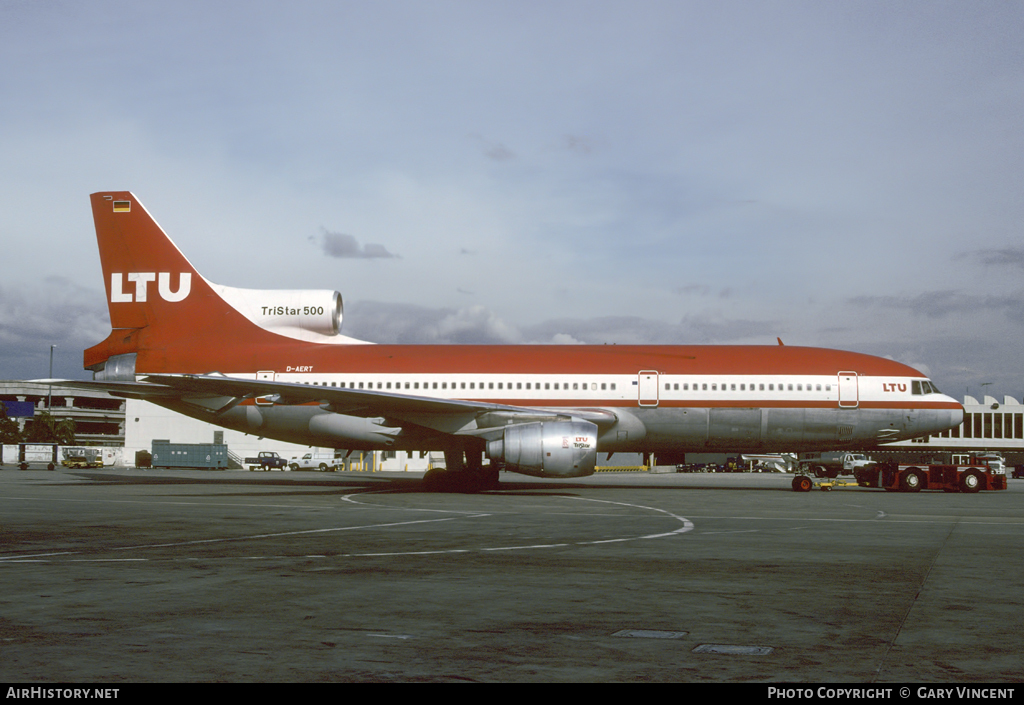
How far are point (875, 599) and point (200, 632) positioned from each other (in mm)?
5951

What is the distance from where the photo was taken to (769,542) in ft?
43.4

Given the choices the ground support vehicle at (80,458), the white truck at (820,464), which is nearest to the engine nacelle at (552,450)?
the white truck at (820,464)

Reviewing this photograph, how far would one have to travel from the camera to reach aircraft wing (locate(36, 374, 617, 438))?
2336 cm

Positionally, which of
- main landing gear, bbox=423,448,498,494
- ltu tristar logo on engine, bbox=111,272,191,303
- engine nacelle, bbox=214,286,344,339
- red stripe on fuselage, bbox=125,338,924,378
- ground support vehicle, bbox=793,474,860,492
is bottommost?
ground support vehicle, bbox=793,474,860,492

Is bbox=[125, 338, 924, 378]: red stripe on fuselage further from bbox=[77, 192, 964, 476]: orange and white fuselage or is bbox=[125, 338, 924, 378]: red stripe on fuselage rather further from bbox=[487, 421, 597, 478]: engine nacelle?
bbox=[487, 421, 597, 478]: engine nacelle

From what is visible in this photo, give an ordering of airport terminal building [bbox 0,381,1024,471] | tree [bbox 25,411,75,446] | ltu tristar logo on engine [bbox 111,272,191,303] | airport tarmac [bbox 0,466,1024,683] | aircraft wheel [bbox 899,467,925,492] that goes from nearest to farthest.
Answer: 1. airport tarmac [bbox 0,466,1024,683]
2. ltu tristar logo on engine [bbox 111,272,191,303]
3. aircraft wheel [bbox 899,467,925,492]
4. airport terminal building [bbox 0,381,1024,471]
5. tree [bbox 25,411,75,446]

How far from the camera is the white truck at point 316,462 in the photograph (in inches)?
2621

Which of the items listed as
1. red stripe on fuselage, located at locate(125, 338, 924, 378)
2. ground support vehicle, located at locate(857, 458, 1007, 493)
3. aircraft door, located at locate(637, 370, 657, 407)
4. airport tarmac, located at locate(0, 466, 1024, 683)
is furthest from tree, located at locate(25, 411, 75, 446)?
airport tarmac, located at locate(0, 466, 1024, 683)

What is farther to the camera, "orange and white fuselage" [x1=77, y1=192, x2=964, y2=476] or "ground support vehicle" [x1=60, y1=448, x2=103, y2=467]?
"ground support vehicle" [x1=60, y1=448, x2=103, y2=467]

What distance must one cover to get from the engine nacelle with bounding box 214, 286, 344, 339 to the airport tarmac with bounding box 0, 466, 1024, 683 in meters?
14.5

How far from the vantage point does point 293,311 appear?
30.7 meters

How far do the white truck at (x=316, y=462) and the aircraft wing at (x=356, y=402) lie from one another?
128 ft
